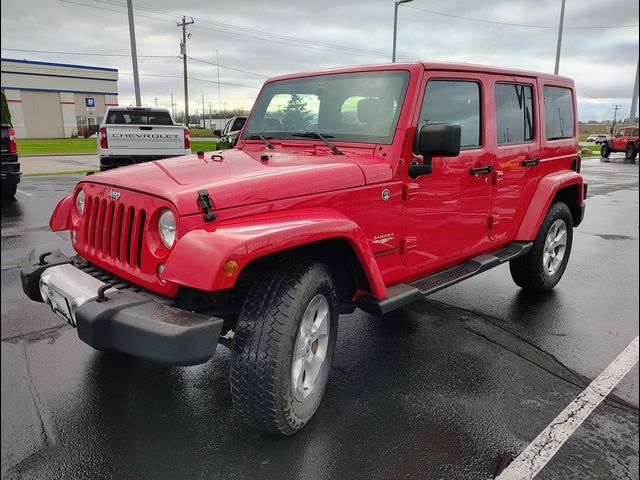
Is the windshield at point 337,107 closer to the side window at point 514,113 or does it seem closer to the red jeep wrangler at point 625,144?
the side window at point 514,113

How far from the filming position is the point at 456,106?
146 inches

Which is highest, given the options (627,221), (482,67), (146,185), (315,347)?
(482,67)

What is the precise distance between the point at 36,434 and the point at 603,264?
20.9 feet

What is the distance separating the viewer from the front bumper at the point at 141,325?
2.15m

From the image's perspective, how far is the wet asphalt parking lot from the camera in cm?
249

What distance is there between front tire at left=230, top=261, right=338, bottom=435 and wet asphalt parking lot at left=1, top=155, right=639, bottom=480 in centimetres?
23

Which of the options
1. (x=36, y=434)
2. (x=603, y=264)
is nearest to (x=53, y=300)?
(x=36, y=434)

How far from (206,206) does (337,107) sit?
159cm

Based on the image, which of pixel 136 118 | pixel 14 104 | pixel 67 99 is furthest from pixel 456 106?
pixel 67 99

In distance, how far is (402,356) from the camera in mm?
3705

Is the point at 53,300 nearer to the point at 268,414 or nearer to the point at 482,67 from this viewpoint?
the point at 268,414

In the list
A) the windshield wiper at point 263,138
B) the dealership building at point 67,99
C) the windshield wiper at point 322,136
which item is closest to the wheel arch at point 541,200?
the windshield wiper at point 322,136

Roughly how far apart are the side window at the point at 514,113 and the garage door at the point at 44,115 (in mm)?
32556

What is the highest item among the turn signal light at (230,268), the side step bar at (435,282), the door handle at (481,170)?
the door handle at (481,170)
